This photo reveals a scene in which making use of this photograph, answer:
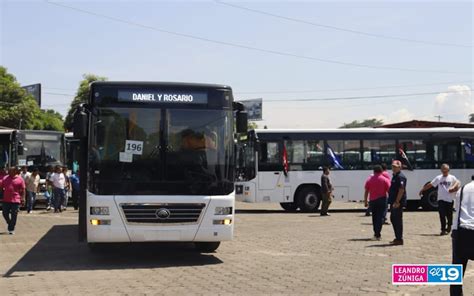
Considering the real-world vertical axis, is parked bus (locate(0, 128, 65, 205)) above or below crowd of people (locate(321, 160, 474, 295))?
above

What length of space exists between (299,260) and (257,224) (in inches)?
298

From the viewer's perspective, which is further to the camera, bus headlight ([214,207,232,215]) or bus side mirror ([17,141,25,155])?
bus side mirror ([17,141,25,155])

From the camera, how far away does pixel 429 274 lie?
7316 millimetres

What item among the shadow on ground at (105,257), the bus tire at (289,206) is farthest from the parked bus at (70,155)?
the shadow on ground at (105,257)

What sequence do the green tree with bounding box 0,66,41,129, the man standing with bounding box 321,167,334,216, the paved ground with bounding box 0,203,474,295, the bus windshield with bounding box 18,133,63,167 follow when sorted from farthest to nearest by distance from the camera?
the green tree with bounding box 0,66,41,129, the bus windshield with bounding box 18,133,63,167, the man standing with bounding box 321,167,334,216, the paved ground with bounding box 0,203,474,295

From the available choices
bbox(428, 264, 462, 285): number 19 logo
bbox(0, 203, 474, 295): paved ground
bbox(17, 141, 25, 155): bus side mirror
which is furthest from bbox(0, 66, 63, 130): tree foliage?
bbox(428, 264, 462, 285): number 19 logo

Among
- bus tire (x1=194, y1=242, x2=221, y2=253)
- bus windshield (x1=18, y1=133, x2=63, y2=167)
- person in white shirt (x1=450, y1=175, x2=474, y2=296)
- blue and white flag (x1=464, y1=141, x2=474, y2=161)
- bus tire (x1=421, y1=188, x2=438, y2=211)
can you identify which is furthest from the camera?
bus windshield (x1=18, y1=133, x2=63, y2=167)

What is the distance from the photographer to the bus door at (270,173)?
2320 centimetres

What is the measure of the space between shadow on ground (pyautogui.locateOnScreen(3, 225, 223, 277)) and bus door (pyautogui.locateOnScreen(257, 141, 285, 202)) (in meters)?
9.82

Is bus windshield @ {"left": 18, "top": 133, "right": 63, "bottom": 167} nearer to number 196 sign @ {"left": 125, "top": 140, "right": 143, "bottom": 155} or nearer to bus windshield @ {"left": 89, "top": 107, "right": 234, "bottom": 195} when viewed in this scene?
bus windshield @ {"left": 89, "top": 107, "right": 234, "bottom": 195}

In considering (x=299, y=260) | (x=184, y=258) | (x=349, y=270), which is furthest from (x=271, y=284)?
(x=184, y=258)

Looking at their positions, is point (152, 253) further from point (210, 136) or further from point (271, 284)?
point (271, 284)

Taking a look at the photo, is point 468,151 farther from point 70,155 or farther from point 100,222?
point 100,222

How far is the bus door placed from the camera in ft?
76.1
